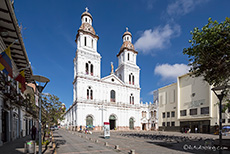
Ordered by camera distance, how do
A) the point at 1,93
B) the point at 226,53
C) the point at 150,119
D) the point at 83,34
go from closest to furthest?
the point at 226,53 → the point at 1,93 → the point at 83,34 → the point at 150,119

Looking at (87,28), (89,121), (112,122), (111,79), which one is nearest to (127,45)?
(111,79)

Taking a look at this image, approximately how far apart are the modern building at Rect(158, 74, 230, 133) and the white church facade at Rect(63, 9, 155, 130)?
A: 10.1m

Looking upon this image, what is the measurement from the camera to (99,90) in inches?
1805

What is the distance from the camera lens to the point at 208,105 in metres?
32.6

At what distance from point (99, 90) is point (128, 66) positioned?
44.6 ft

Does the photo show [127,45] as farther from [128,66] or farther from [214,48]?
[214,48]

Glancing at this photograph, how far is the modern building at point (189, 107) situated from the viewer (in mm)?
31781

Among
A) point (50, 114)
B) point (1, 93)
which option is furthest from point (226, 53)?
point (1, 93)

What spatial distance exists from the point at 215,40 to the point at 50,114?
47.1 ft

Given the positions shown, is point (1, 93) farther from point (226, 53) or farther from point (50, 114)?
point (226, 53)

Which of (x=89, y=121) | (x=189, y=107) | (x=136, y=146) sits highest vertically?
(x=189, y=107)

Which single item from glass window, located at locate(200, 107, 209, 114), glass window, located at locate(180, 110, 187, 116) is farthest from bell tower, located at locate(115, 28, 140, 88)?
glass window, located at locate(200, 107, 209, 114)

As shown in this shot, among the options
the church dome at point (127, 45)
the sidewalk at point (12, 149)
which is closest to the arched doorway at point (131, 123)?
the church dome at point (127, 45)

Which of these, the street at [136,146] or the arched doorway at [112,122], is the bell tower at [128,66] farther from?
the street at [136,146]
